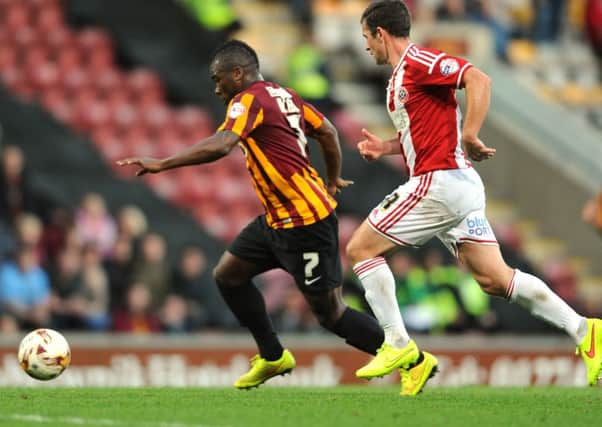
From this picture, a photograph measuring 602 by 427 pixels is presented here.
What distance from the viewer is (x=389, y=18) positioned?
8484 millimetres

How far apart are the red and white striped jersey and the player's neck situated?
5 cm

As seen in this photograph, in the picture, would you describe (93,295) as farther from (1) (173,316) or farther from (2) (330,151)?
(2) (330,151)

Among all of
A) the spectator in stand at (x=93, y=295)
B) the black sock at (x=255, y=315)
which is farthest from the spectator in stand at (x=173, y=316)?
the black sock at (x=255, y=315)

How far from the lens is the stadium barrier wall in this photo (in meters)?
13.0

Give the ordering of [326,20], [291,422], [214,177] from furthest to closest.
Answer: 1. [326,20]
2. [214,177]
3. [291,422]

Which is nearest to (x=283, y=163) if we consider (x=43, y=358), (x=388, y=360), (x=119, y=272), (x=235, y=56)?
(x=235, y=56)

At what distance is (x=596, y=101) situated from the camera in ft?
70.7

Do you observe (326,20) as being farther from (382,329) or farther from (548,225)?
(382,329)

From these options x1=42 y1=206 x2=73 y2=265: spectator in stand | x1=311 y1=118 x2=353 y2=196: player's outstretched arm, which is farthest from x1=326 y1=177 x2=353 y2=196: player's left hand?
x1=42 y1=206 x2=73 y2=265: spectator in stand

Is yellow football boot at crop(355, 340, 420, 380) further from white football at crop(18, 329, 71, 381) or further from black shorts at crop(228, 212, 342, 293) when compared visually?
white football at crop(18, 329, 71, 381)

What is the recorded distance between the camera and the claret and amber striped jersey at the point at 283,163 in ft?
28.3

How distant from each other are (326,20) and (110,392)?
468 inches

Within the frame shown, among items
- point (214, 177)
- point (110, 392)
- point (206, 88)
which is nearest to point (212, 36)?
point (206, 88)

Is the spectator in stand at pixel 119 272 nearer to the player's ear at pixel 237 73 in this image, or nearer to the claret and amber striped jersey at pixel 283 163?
the claret and amber striped jersey at pixel 283 163
